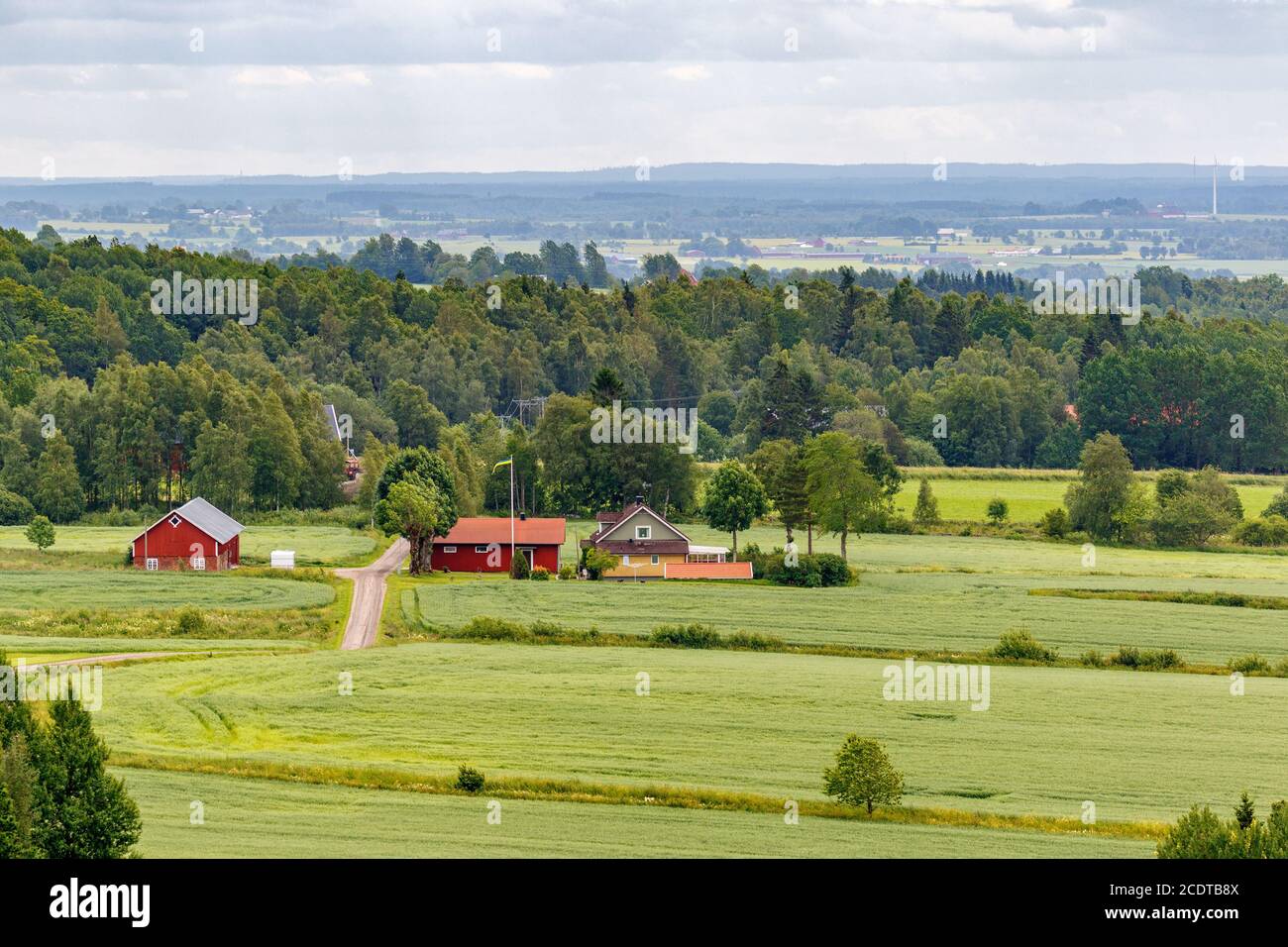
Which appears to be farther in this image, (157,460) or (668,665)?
(157,460)

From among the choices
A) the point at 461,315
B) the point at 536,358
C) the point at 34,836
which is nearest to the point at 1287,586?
the point at 34,836

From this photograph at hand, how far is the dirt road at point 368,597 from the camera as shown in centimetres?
5906

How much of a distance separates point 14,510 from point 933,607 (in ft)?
163

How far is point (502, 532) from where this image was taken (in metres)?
77.8

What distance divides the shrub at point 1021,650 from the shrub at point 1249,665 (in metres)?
5.23

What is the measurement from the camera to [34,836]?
2762cm

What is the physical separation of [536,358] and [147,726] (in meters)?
102

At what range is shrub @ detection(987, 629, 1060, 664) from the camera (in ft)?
184

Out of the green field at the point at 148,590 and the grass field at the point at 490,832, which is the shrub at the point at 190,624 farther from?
the grass field at the point at 490,832

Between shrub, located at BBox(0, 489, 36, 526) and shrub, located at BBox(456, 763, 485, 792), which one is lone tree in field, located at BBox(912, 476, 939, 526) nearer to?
shrub, located at BBox(0, 489, 36, 526)

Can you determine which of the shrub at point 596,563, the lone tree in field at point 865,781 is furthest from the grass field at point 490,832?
the shrub at point 596,563

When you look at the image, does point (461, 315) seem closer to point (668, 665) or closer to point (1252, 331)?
point (1252, 331)

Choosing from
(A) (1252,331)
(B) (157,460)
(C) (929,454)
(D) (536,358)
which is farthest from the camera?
(A) (1252,331)

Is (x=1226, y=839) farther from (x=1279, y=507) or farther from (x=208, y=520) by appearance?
(x=1279, y=507)
